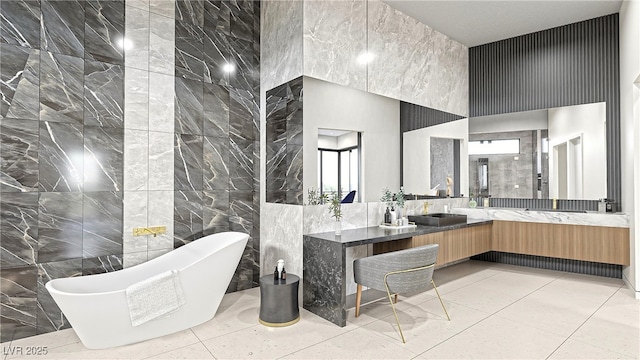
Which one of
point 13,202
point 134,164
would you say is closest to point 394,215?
point 134,164

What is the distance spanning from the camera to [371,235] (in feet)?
11.3

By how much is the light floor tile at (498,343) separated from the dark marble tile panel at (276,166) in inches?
82.3

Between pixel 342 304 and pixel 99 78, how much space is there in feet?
9.58

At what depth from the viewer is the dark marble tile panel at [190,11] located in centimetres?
370

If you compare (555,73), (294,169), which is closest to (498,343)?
(294,169)

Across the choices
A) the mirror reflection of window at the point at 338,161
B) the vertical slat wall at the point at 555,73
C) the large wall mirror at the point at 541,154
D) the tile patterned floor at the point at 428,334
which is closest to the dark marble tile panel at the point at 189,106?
the mirror reflection of window at the point at 338,161

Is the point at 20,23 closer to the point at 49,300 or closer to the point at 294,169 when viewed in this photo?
the point at 49,300

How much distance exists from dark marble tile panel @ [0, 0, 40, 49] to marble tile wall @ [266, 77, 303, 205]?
6.88ft

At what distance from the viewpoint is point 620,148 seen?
440 cm

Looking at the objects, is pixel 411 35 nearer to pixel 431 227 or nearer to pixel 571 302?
pixel 431 227

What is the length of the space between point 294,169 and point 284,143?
323 millimetres

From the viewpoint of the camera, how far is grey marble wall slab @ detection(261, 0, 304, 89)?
3.60 m

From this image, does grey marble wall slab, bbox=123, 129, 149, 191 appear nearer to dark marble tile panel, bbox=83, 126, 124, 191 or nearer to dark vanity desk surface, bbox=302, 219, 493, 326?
dark marble tile panel, bbox=83, 126, 124, 191

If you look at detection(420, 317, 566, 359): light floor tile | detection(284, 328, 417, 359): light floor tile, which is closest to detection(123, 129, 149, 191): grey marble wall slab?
detection(284, 328, 417, 359): light floor tile
